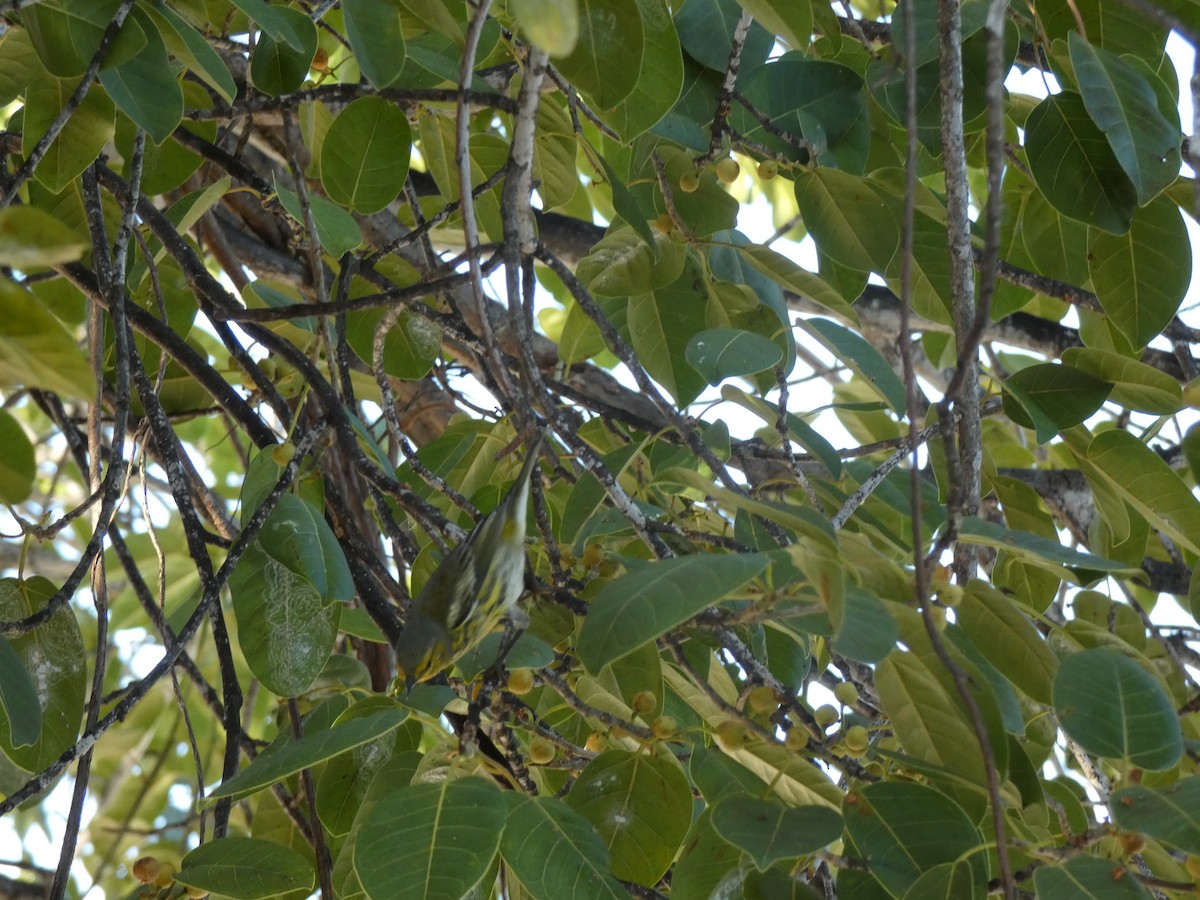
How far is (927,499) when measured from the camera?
1660 millimetres

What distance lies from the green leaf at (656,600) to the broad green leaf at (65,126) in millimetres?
1081

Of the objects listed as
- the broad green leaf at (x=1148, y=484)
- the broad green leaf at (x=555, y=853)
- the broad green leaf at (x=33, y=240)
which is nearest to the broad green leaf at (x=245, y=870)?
the broad green leaf at (x=555, y=853)

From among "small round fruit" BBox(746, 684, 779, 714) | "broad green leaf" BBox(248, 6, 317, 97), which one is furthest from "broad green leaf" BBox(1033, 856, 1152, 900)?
"broad green leaf" BBox(248, 6, 317, 97)

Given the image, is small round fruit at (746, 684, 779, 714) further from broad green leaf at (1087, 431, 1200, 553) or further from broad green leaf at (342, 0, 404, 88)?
broad green leaf at (342, 0, 404, 88)

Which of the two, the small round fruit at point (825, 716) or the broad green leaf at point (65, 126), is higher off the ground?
the broad green leaf at point (65, 126)

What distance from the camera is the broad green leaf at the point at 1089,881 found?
0.94m

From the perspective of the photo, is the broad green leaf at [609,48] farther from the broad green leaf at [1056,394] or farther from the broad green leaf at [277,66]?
the broad green leaf at [1056,394]

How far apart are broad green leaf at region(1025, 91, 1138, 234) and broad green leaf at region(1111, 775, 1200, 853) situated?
0.79 meters

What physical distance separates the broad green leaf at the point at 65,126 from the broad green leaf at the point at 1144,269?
1.45m

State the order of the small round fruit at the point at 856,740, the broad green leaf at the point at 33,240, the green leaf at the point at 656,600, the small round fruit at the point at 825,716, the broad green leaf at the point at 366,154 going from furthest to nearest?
the broad green leaf at the point at 366,154 → the small round fruit at the point at 825,716 → the small round fruit at the point at 856,740 → the green leaf at the point at 656,600 → the broad green leaf at the point at 33,240

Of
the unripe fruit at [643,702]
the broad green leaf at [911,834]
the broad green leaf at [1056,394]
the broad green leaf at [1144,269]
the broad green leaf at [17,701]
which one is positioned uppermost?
the broad green leaf at [1144,269]

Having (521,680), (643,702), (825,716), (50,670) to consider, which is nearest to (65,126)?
(50,670)

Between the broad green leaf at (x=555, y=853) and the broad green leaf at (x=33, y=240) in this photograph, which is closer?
the broad green leaf at (x=33, y=240)

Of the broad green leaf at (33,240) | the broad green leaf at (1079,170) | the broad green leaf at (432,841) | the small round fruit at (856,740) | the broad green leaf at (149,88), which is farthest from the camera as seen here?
the broad green leaf at (1079,170)
